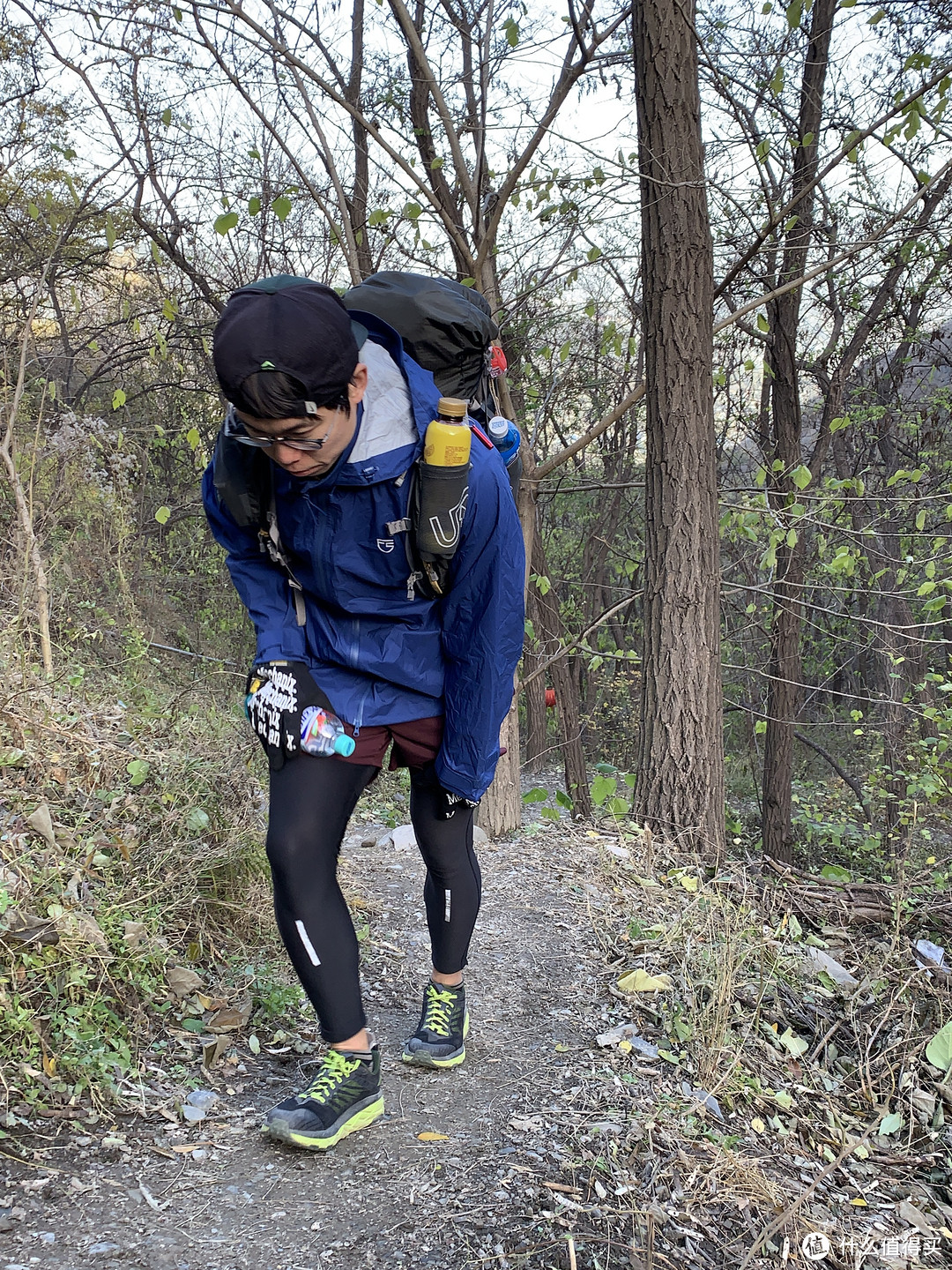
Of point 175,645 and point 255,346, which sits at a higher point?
point 255,346

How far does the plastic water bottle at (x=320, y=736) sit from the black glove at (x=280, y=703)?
0.01m

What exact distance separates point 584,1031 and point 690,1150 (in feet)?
1.95

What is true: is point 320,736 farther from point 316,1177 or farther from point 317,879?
point 316,1177

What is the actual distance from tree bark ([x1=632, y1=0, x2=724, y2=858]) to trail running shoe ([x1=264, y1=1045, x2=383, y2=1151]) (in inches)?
109

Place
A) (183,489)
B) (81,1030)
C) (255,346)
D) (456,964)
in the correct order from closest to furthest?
(255,346) → (81,1030) → (456,964) → (183,489)

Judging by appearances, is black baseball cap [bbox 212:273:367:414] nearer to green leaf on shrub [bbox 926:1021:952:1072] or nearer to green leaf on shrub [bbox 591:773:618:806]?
green leaf on shrub [bbox 926:1021:952:1072]

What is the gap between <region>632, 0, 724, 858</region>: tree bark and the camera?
478 centimetres

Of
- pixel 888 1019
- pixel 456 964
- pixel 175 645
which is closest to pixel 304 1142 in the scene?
pixel 456 964

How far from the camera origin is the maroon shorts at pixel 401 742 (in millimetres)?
2250

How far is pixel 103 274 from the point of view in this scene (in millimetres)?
7602

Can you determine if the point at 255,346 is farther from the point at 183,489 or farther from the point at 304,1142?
the point at 183,489

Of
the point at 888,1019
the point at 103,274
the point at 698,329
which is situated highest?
the point at 103,274

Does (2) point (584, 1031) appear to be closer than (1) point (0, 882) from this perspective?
No
